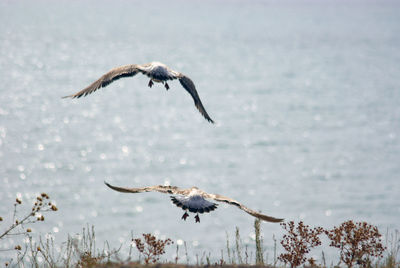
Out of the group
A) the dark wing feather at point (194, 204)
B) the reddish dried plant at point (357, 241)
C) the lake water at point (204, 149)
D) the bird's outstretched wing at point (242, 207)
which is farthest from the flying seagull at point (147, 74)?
the lake water at point (204, 149)

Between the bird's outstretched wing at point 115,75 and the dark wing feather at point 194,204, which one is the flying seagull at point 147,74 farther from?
the dark wing feather at point 194,204

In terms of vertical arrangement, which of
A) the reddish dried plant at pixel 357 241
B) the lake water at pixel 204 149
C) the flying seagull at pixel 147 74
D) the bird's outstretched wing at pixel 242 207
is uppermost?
the lake water at pixel 204 149

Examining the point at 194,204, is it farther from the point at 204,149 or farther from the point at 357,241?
the point at 204,149

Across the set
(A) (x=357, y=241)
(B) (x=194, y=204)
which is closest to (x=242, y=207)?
(B) (x=194, y=204)

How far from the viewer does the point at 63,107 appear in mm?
116375

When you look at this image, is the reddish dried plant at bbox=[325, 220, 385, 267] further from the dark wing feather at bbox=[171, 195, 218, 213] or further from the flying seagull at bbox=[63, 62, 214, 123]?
the flying seagull at bbox=[63, 62, 214, 123]

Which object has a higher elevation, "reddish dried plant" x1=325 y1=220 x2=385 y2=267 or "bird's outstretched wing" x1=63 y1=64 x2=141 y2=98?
"bird's outstretched wing" x1=63 y1=64 x2=141 y2=98

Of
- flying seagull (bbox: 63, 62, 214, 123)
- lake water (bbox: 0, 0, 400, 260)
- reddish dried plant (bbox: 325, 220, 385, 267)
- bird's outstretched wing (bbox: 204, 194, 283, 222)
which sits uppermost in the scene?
lake water (bbox: 0, 0, 400, 260)

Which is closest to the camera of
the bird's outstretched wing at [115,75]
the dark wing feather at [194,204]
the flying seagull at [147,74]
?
the dark wing feather at [194,204]

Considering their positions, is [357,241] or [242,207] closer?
[242,207]

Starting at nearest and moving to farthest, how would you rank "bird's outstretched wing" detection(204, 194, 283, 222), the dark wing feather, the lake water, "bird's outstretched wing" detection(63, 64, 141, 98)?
"bird's outstretched wing" detection(204, 194, 283, 222), the dark wing feather, "bird's outstretched wing" detection(63, 64, 141, 98), the lake water

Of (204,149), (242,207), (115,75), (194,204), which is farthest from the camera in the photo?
(204,149)

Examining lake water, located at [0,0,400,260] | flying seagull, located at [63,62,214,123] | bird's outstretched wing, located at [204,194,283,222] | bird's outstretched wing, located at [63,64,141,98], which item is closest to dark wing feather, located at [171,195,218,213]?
bird's outstretched wing, located at [204,194,283,222]

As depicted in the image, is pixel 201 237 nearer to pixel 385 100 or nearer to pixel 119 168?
pixel 119 168
